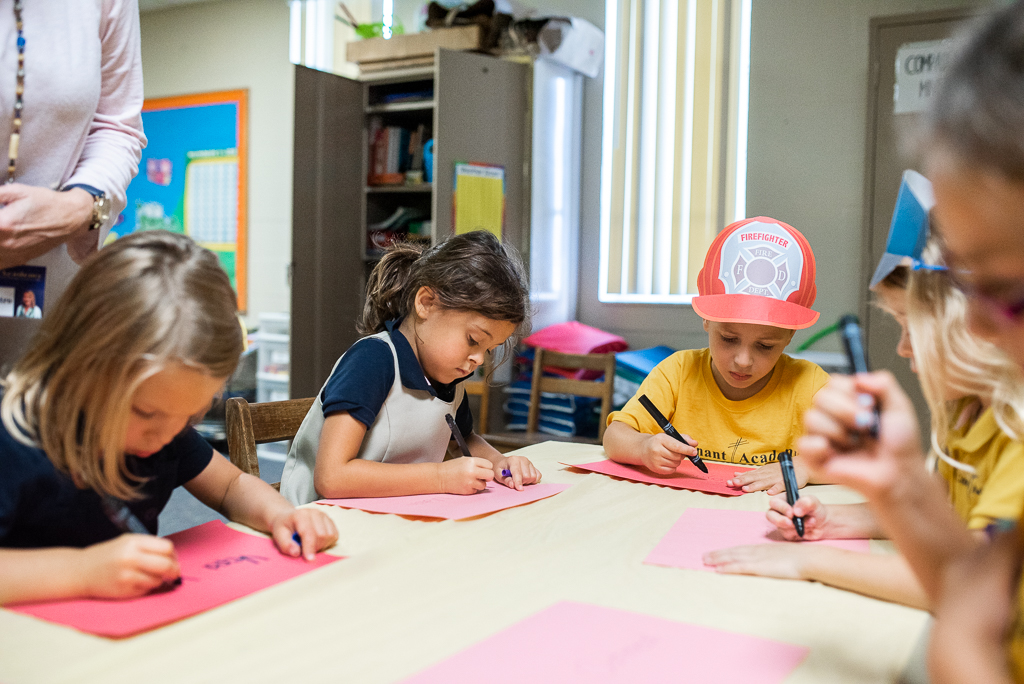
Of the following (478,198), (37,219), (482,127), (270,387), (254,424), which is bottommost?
(270,387)

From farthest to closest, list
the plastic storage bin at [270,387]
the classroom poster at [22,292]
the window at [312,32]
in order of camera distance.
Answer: the window at [312,32] < the plastic storage bin at [270,387] < the classroom poster at [22,292]

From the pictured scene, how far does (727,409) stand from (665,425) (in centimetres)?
Result: 21

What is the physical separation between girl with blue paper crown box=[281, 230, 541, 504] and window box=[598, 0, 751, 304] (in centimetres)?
208

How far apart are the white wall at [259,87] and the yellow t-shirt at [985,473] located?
13.1 ft

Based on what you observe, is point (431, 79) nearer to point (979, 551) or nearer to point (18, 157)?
point (18, 157)

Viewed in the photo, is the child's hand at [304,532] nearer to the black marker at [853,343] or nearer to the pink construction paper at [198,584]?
the pink construction paper at [198,584]

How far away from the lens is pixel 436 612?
2.26ft

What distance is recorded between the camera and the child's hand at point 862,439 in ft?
1.59

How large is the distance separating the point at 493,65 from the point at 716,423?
2118mm

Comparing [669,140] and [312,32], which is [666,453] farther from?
[312,32]

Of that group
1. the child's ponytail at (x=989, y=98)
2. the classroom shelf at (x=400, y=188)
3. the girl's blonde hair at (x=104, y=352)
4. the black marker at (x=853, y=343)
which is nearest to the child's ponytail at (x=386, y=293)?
the girl's blonde hair at (x=104, y=352)

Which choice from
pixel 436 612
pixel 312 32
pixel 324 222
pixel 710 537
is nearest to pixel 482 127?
pixel 324 222

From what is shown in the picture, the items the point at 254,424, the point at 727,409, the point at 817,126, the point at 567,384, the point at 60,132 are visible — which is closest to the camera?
the point at 60,132

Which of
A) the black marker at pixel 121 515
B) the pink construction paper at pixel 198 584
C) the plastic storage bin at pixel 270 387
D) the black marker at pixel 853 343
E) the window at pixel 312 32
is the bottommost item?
the plastic storage bin at pixel 270 387
